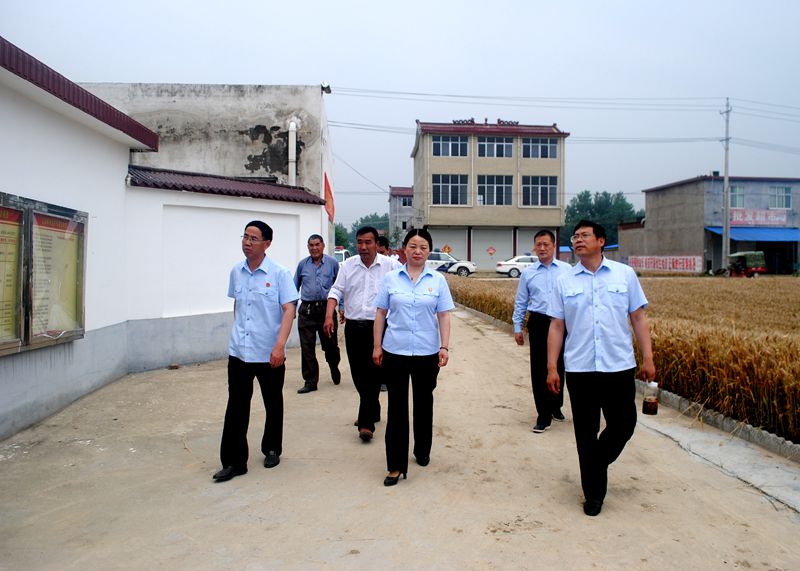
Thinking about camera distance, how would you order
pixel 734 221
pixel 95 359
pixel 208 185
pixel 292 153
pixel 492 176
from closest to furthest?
pixel 95 359 → pixel 208 185 → pixel 292 153 → pixel 734 221 → pixel 492 176

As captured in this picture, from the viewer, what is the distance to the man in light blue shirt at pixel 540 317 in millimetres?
6191

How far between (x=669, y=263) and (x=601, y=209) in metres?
50.6

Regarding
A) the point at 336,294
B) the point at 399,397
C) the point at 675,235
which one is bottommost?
the point at 399,397

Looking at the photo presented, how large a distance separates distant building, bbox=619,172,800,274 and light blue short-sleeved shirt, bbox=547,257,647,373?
46397 millimetres

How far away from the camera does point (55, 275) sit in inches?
255

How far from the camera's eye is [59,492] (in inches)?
178

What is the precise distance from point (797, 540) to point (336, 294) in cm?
430

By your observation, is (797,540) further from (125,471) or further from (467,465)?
(125,471)

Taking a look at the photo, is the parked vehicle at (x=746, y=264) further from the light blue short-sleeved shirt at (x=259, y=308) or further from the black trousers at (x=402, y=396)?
the light blue short-sleeved shirt at (x=259, y=308)

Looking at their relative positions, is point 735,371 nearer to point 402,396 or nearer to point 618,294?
point 618,294

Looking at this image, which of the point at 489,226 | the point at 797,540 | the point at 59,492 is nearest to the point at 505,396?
the point at 797,540

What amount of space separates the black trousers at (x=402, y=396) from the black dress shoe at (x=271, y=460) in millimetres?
903

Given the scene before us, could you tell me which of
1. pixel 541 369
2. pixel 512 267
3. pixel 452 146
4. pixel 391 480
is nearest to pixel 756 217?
pixel 512 267

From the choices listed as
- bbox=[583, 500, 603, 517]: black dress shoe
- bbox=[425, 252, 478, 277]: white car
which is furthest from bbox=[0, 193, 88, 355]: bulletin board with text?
bbox=[425, 252, 478, 277]: white car
